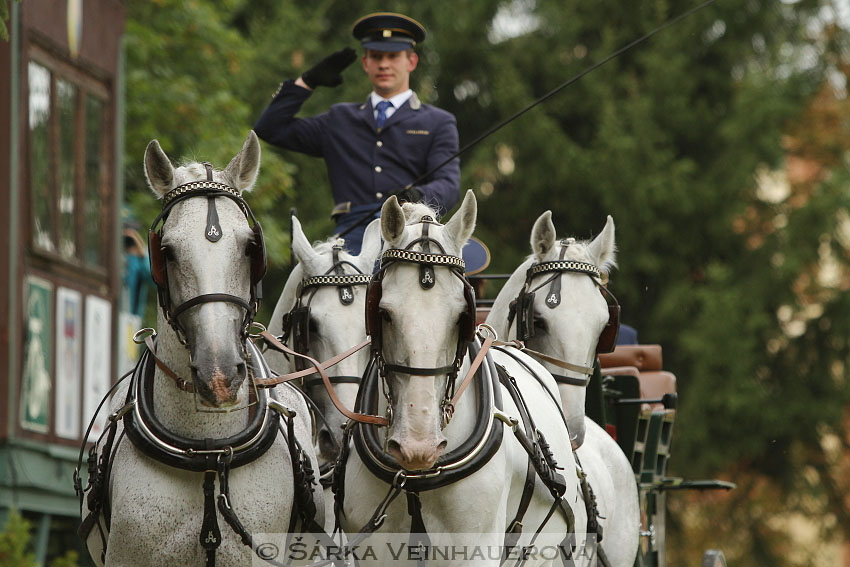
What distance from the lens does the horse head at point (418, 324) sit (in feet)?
20.2

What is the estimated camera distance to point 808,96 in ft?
89.7

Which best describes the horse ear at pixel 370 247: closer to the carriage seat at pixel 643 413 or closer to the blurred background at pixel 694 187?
the carriage seat at pixel 643 413

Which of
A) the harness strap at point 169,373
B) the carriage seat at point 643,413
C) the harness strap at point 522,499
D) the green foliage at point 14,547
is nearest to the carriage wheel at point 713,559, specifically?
the carriage seat at point 643,413

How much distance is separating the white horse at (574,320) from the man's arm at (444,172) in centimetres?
57

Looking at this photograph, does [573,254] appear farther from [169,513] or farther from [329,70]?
[169,513]

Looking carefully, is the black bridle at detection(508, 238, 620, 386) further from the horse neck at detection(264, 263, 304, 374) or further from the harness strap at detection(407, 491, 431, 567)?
the harness strap at detection(407, 491, 431, 567)

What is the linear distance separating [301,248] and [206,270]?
2540 millimetres

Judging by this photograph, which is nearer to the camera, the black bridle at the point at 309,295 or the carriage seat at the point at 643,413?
the black bridle at the point at 309,295

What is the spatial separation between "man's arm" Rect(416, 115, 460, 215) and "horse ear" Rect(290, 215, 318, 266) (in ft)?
2.14

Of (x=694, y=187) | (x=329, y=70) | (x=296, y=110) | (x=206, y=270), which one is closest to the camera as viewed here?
(x=206, y=270)

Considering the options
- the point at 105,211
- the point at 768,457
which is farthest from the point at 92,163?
the point at 768,457

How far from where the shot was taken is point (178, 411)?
21.1ft

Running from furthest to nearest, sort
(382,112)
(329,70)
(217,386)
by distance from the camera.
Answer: (382,112) → (329,70) → (217,386)

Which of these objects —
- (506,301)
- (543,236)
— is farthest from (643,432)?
(543,236)
